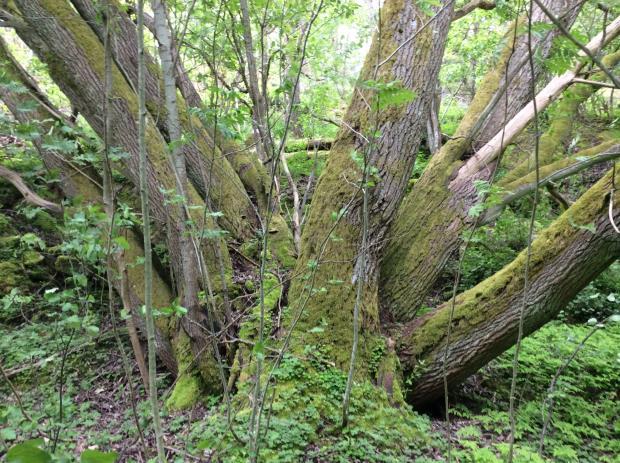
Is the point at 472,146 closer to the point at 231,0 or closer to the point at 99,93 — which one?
the point at 231,0

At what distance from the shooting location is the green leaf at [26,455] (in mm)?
443

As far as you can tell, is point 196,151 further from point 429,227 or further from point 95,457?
point 95,457

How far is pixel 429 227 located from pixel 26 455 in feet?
12.4

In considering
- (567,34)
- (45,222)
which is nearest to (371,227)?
(567,34)

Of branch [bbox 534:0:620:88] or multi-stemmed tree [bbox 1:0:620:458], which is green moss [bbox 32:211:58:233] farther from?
branch [bbox 534:0:620:88]

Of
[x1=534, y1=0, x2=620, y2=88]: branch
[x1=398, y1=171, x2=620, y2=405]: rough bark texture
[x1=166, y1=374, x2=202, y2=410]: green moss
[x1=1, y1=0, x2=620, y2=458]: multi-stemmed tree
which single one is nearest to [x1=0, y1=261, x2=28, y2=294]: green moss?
[x1=1, y1=0, x2=620, y2=458]: multi-stemmed tree

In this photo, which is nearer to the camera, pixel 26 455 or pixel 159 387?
pixel 26 455

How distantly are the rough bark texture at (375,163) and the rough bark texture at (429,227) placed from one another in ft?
1.10

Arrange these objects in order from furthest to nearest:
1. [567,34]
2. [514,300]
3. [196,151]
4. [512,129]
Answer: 1. [196,151]
2. [512,129]
3. [514,300]
4. [567,34]

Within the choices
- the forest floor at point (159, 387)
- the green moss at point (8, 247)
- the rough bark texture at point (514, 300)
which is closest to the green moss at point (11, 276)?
the forest floor at point (159, 387)

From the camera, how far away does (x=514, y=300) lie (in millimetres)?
3135

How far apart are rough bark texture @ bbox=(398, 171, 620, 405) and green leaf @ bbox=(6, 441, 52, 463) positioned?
3.17 m

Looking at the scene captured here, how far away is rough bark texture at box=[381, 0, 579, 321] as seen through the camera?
378 centimetres

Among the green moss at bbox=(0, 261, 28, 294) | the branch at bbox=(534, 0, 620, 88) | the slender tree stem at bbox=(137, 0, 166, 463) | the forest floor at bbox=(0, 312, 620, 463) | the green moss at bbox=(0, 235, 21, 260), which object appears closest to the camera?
the branch at bbox=(534, 0, 620, 88)
